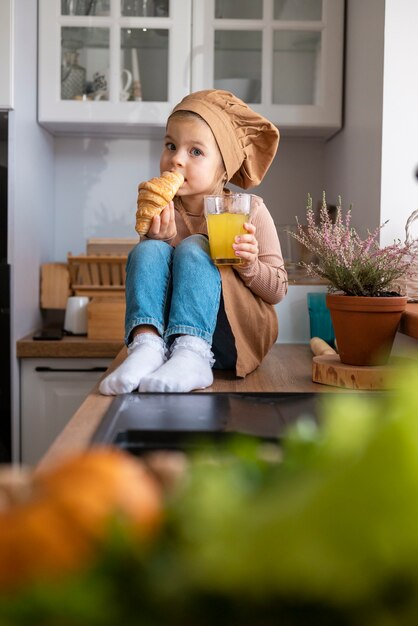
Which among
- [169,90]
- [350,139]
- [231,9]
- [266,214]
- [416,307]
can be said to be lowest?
[416,307]

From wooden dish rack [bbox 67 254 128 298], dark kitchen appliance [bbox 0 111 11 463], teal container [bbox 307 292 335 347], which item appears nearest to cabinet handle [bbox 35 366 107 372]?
dark kitchen appliance [bbox 0 111 11 463]

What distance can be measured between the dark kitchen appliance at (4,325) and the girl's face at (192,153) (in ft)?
2.56

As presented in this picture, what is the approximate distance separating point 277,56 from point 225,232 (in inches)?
52.3

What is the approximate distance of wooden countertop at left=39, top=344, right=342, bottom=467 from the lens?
0.96 m

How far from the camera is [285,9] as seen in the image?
102 inches

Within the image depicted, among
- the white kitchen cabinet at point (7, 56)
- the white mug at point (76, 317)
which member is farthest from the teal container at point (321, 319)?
the white kitchen cabinet at point (7, 56)

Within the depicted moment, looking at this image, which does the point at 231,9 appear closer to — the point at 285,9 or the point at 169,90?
the point at 285,9

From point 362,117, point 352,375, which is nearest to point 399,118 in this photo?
point 362,117

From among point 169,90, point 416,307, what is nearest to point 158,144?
point 169,90

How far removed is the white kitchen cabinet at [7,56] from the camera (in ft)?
7.37

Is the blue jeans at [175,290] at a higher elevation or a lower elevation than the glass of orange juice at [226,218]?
lower

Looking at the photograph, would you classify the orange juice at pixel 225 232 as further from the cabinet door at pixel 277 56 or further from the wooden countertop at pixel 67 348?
the cabinet door at pixel 277 56

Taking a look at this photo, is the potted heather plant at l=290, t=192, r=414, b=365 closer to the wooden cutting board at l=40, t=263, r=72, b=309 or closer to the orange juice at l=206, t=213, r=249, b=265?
the orange juice at l=206, t=213, r=249, b=265

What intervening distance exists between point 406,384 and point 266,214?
1.54 meters
